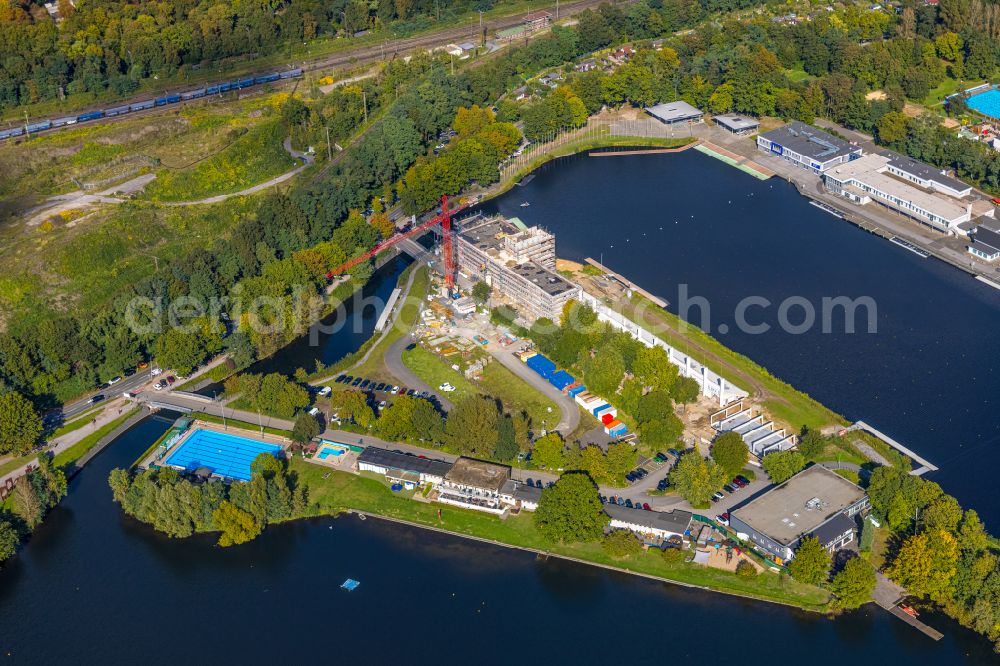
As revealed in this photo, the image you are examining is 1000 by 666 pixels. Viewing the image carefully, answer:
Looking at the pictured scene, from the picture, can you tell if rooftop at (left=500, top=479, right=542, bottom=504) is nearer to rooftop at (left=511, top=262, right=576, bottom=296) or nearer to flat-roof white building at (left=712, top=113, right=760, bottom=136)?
rooftop at (left=511, top=262, right=576, bottom=296)

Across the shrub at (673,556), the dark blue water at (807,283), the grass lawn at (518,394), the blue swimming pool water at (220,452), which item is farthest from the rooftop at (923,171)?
the blue swimming pool water at (220,452)

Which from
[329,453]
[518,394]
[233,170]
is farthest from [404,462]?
[233,170]

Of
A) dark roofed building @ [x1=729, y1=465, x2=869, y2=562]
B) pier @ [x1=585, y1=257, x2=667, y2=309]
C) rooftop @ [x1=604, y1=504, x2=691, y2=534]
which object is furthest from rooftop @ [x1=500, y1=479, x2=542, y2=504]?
pier @ [x1=585, y1=257, x2=667, y2=309]

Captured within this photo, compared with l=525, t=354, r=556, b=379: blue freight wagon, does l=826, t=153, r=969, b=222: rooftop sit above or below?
above

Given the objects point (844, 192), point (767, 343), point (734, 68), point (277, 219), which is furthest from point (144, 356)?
point (734, 68)

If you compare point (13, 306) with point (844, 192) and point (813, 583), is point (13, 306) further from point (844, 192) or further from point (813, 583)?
point (844, 192)

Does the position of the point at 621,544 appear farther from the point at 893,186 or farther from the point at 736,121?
the point at 736,121

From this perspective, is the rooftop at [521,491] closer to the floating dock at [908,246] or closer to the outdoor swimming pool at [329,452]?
the outdoor swimming pool at [329,452]
